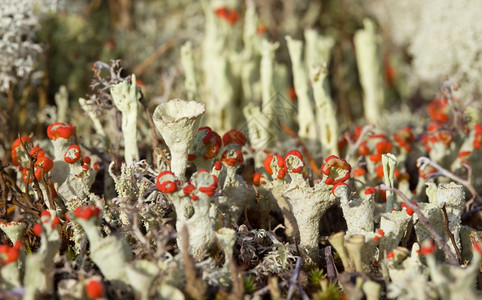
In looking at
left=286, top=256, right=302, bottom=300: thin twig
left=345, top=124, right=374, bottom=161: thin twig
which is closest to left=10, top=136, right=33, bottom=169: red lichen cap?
left=286, top=256, right=302, bottom=300: thin twig

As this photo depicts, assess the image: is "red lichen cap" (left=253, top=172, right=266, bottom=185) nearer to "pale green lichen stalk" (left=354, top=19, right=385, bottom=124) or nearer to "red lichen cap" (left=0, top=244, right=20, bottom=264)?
"red lichen cap" (left=0, top=244, right=20, bottom=264)

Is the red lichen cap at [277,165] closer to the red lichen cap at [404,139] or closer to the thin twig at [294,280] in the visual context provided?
the thin twig at [294,280]

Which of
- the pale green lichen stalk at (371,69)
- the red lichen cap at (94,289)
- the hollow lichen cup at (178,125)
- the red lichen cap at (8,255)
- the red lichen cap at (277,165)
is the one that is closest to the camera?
the red lichen cap at (94,289)

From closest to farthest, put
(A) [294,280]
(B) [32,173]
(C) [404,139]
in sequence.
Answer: (A) [294,280]
(B) [32,173]
(C) [404,139]

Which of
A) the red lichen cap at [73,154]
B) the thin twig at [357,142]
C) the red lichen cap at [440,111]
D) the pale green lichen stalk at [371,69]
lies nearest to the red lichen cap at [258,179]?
the thin twig at [357,142]

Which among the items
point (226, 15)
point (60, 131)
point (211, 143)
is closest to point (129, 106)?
point (60, 131)

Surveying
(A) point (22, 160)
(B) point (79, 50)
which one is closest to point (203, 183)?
(A) point (22, 160)

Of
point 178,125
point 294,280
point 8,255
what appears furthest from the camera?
point 178,125

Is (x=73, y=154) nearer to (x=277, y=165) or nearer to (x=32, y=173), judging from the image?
(x=32, y=173)
